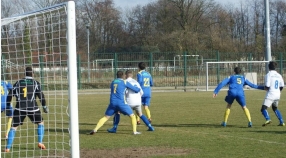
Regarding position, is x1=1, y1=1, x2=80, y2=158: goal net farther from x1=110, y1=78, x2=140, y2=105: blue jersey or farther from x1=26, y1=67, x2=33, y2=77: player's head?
x1=110, y1=78, x2=140, y2=105: blue jersey

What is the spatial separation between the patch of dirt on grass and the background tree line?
4210cm

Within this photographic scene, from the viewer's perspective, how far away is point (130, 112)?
544 inches

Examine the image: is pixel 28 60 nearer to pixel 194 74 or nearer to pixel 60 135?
pixel 60 135

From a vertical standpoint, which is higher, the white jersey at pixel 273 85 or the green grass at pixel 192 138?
the white jersey at pixel 273 85

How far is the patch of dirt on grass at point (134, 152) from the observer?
1098 centimetres

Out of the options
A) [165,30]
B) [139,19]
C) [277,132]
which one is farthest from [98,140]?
[139,19]

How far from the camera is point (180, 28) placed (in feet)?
195

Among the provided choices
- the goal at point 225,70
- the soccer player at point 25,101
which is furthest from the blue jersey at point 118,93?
the goal at point 225,70

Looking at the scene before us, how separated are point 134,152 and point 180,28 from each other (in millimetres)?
48737

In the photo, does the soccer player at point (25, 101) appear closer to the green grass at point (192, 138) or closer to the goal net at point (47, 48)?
the goal net at point (47, 48)

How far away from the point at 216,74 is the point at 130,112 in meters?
29.5

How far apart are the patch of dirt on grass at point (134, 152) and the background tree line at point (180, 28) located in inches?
1657

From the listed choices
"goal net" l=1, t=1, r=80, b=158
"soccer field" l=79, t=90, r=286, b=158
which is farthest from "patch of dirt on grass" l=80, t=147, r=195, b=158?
"goal net" l=1, t=1, r=80, b=158

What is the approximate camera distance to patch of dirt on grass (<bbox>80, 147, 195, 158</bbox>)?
1098 cm
